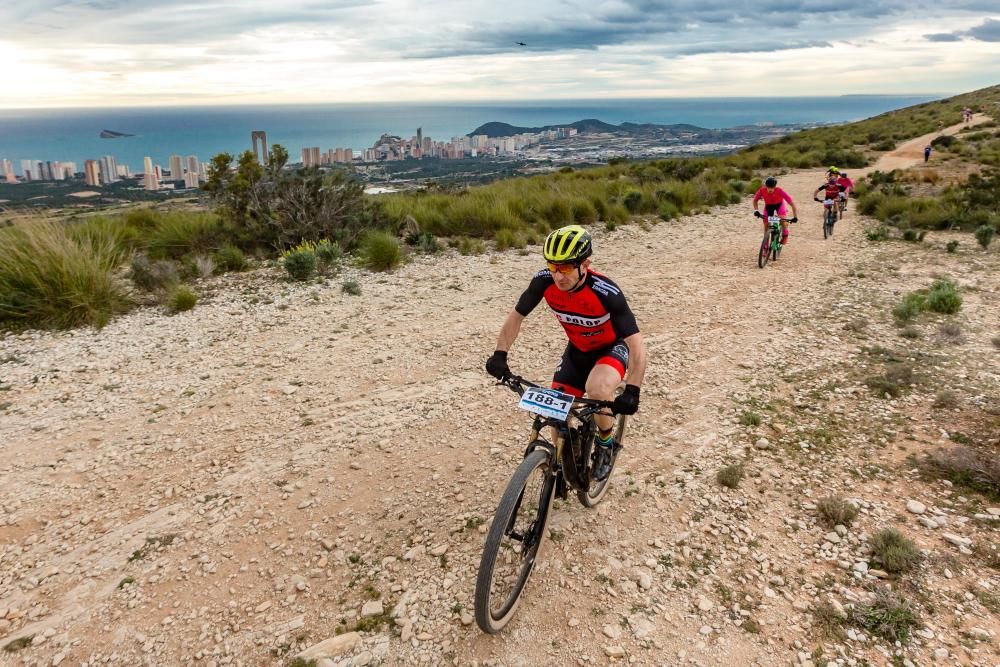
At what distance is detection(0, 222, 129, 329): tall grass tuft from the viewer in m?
7.42

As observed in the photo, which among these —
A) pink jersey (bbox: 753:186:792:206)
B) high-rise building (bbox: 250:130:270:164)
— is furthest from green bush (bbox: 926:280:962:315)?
high-rise building (bbox: 250:130:270:164)

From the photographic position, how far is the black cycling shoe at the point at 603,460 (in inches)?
154

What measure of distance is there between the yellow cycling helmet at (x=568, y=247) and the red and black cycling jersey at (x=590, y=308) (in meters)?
0.25

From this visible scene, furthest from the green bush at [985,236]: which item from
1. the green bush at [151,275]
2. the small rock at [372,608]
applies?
the green bush at [151,275]

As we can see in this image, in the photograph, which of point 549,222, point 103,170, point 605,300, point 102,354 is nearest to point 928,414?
point 605,300

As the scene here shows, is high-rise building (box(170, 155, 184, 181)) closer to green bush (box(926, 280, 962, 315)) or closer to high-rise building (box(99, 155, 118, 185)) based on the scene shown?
high-rise building (box(99, 155, 118, 185))

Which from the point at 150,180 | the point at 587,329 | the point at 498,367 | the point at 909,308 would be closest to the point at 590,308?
the point at 587,329

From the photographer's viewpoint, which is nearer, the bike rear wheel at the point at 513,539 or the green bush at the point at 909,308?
the bike rear wheel at the point at 513,539

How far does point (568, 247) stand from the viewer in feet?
10.5

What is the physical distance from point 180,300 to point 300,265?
2.00 metres

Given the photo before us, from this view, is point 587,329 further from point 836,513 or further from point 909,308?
point 909,308

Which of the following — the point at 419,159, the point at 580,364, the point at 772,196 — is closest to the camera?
the point at 580,364

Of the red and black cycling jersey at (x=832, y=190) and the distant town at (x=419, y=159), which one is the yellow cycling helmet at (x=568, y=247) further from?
the red and black cycling jersey at (x=832, y=190)

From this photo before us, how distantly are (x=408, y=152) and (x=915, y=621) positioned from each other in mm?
64353
